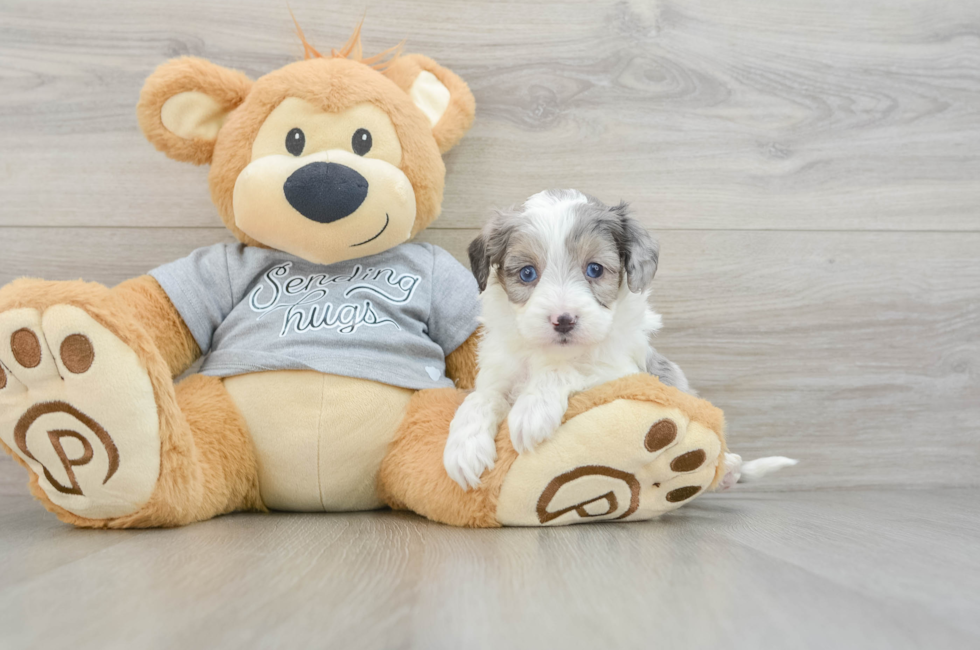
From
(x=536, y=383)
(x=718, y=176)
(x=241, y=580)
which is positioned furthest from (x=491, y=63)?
(x=241, y=580)

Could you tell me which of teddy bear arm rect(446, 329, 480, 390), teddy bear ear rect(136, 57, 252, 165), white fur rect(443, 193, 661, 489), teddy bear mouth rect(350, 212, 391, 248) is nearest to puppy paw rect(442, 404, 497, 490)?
white fur rect(443, 193, 661, 489)

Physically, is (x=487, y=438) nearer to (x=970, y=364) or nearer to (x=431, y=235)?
(x=431, y=235)

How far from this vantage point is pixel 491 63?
1918mm

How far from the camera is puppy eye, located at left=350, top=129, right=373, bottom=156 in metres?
1.56

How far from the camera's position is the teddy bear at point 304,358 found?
3.98 ft

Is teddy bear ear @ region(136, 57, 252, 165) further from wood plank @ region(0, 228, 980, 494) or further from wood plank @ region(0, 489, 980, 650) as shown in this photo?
wood plank @ region(0, 489, 980, 650)

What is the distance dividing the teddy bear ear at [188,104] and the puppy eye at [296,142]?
0.63ft

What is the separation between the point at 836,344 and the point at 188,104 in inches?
69.9

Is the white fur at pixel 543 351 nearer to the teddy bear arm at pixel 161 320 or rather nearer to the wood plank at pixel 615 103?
the wood plank at pixel 615 103

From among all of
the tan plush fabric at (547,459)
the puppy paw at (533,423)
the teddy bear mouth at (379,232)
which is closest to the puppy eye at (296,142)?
the teddy bear mouth at (379,232)

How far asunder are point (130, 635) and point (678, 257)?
1.58 metres

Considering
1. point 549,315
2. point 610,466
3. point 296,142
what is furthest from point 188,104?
point 610,466

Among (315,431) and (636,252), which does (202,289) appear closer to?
(315,431)

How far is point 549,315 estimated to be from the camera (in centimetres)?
128
